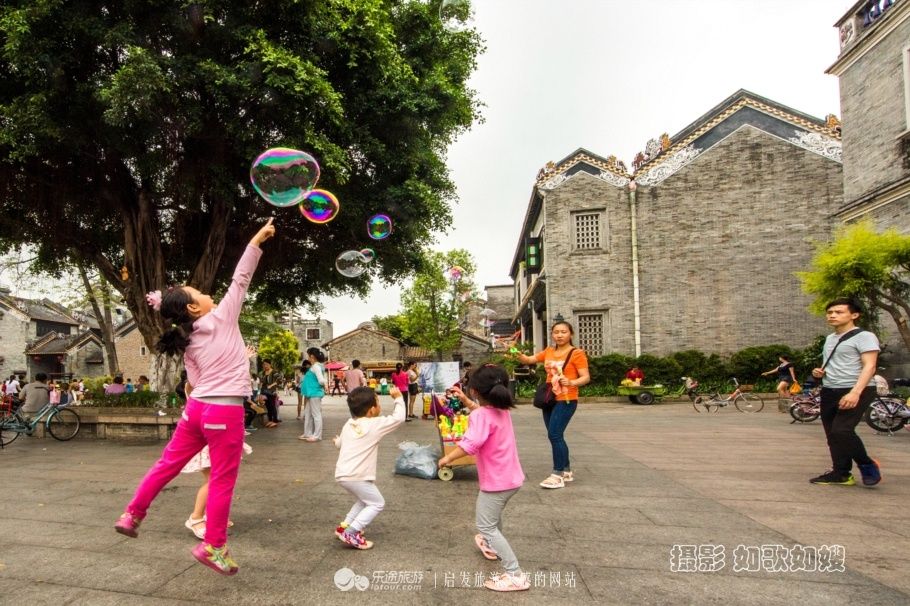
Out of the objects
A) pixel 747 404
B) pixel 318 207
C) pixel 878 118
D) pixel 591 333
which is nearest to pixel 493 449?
pixel 318 207

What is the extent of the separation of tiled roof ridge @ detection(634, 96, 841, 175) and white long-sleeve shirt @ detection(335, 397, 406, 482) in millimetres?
21348

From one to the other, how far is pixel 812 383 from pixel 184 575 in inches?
605

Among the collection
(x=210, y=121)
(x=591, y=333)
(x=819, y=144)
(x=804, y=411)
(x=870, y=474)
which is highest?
(x=819, y=144)

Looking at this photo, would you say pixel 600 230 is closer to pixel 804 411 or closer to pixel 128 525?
pixel 804 411

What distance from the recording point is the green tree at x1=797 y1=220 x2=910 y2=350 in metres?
11.8

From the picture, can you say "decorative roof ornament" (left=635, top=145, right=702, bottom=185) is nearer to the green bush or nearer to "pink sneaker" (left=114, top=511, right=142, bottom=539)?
the green bush

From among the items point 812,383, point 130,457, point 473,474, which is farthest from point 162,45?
point 812,383

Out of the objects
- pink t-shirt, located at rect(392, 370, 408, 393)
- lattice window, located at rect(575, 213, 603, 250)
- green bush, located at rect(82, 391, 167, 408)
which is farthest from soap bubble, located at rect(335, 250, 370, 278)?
lattice window, located at rect(575, 213, 603, 250)

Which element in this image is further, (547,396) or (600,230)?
(600,230)

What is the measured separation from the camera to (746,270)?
850 inches

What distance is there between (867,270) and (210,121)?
44.9 feet

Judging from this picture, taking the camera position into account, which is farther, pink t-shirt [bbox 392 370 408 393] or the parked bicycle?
pink t-shirt [bbox 392 370 408 393]

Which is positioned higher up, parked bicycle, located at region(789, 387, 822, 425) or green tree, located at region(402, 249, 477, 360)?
green tree, located at region(402, 249, 477, 360)

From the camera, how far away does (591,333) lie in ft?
74.8
